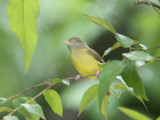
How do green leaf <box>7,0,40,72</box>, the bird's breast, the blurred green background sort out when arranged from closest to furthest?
1. green leaf <box>7,0,40,72</box>
2. the bird's breast
3. the blurred green background

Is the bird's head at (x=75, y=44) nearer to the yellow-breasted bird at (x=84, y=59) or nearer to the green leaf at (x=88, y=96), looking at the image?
the yellow-breasted bird at (x=84, y=59)

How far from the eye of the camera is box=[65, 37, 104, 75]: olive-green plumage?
4.93 feet

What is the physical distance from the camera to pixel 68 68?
3.19 m

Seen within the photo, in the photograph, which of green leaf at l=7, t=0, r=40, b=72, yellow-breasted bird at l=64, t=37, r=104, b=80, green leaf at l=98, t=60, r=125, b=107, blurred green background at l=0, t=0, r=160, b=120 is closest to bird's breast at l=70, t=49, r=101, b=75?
yellow-breasted bird at l=64, t=37, r=104, b=80

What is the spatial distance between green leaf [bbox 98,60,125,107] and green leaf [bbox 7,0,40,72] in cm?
19

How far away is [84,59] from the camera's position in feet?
5.16

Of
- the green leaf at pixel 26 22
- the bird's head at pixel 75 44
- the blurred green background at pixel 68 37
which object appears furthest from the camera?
the blurred green background at pixel 68 37

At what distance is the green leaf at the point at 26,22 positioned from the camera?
687 mm

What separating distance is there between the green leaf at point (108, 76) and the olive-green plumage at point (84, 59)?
0.91m

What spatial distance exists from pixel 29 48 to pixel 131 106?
1919 mm

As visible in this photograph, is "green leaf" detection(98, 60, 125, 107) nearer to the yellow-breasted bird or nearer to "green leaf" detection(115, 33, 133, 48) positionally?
"green leaf" detection(115, 33, 133, 48)

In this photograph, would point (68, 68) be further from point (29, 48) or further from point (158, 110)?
point (29, 48)

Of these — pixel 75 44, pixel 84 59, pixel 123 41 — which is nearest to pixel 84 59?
pixel 84 59

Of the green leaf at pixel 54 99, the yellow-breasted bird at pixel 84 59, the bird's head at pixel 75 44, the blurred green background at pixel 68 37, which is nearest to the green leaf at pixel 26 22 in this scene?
the green leaf at pixel 54 99
